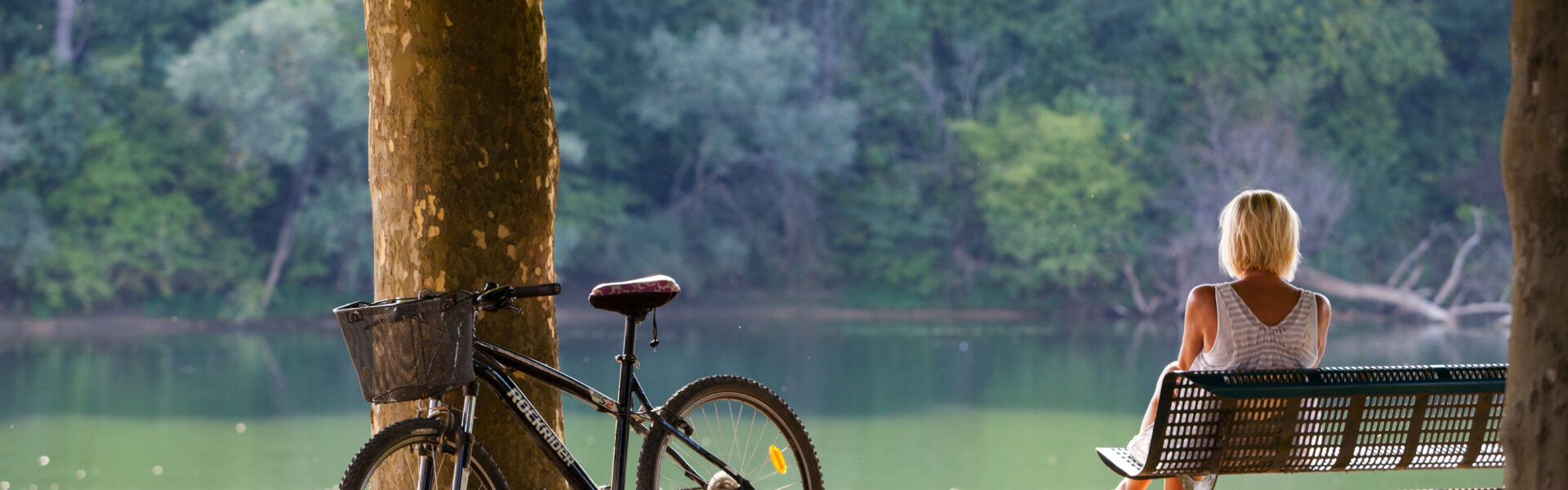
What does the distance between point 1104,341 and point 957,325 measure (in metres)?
2.44

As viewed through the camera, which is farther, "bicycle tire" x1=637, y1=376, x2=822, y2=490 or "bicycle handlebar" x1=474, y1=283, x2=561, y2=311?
"bicycle tire" x1=637, y1=376, x2=822, y2=490

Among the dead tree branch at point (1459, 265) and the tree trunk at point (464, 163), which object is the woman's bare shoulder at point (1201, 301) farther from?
the dead tree branch at point (1459, 265)

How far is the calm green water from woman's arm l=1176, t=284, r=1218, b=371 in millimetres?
6654

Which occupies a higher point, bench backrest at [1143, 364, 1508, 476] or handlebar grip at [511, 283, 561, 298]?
handlebar grip at [511, 283, 561, 298]

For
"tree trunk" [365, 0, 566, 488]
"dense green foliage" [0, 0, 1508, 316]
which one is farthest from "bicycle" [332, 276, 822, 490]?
"dense green foliage" [0, 0, 1508, 316]

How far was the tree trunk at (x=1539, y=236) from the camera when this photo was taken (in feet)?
5.59

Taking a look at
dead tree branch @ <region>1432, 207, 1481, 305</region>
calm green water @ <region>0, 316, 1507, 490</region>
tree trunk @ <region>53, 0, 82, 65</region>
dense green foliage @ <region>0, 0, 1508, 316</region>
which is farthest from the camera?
dead tree branch @ <region>1432, 207, 1481, 305</region>

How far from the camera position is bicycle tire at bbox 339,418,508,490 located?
6.63 ft

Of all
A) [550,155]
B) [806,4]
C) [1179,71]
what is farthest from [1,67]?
[550,155]

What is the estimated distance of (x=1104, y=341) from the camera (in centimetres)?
1930

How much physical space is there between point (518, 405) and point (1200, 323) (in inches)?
48.4

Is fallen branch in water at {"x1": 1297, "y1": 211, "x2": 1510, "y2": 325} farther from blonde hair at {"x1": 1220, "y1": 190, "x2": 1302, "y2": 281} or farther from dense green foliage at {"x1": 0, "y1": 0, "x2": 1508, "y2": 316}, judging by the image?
blonde hair at {"x1": 1220, "y1": 190, "x2": 1302, "y2": 281}

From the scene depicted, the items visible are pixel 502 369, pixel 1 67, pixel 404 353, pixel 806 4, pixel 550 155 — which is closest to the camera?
pixel 404 353

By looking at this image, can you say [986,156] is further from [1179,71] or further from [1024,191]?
[1179,71]
